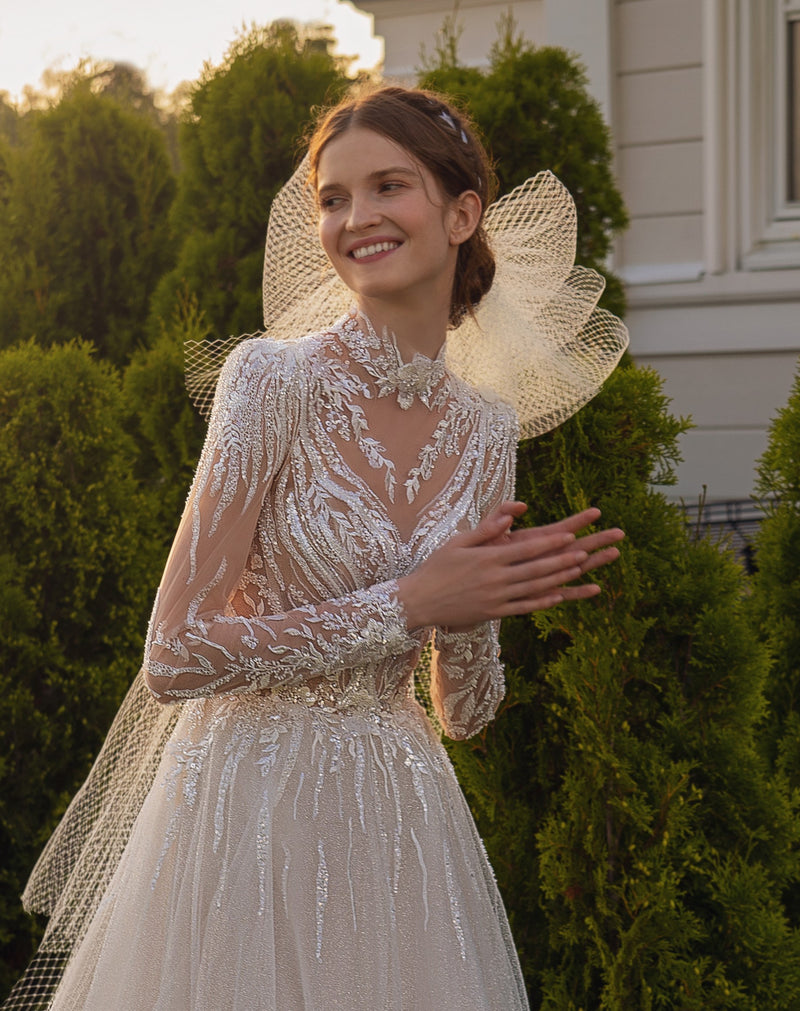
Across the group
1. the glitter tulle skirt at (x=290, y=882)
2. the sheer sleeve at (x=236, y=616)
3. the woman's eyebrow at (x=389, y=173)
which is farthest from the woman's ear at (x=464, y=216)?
the glitter tulle skirt at (x=290, y=882)

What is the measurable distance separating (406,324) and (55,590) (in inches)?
74.5

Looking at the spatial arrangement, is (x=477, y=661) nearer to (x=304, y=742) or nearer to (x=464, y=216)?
(x=304, y=742)

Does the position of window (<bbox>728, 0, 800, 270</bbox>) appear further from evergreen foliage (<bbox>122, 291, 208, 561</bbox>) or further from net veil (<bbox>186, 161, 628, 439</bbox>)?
net veil (<bbox>186, 161, 628, 439</bbox>)

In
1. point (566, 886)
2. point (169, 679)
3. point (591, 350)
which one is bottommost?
point (566, 886)

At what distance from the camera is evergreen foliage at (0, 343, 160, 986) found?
3508 millimetres

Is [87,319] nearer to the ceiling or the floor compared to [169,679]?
nearer to the ceiling

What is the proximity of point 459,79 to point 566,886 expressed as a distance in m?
2.86

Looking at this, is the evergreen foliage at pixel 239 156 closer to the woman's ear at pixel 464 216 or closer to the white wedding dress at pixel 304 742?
the woman's ear at pixel 464 216

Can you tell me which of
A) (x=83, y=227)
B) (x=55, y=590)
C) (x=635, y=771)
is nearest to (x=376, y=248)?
(x=635, y=771)

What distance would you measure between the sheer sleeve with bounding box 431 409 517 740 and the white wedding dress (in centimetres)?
4

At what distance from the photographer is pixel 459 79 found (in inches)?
168

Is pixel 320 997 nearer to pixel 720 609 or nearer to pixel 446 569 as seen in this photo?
pixel 446 569

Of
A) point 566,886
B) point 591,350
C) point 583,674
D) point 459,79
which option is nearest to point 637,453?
point 591,350

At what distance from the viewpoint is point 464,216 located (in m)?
2.22
